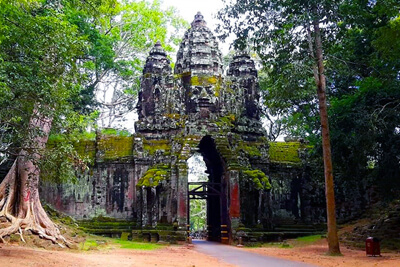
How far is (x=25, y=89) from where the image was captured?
31.9 feet

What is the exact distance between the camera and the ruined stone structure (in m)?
19.5

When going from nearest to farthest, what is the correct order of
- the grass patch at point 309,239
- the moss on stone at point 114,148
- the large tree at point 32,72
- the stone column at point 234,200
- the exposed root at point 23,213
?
the large tree at point 32,72 → the exposed root at point 23,213 → the stone column at point 234,200 → the grass patch at point 309,239 → the moss on stone at point 114,148

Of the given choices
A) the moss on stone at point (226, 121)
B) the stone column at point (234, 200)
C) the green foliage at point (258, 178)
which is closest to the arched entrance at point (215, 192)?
the moss on stone at point (226, 121)

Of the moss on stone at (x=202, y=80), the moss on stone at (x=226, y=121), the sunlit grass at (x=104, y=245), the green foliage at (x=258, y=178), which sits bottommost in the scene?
the sunlit grass at (x=104, y=245)

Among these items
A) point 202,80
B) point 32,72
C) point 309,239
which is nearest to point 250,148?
point 202,80

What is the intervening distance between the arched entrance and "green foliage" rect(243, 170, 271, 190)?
1135mm

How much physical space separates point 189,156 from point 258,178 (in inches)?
131

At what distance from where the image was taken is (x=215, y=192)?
21391 mm

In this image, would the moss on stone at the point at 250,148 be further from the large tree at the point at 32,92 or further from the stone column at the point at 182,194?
the large tree at the point at 32,92

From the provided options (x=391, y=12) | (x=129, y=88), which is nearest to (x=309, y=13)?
(x=391, y=12)

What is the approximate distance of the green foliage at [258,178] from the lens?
1939 centimetres

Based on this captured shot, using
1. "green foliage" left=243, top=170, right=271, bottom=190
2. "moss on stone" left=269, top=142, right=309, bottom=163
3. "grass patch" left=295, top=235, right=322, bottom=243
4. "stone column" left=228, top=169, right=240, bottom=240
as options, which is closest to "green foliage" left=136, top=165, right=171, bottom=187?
"stone column" left=228, top=169, right=240, bottom=240

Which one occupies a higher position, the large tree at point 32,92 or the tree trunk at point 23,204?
the large tree at point 32,92

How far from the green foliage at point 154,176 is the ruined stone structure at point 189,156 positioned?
5cm
